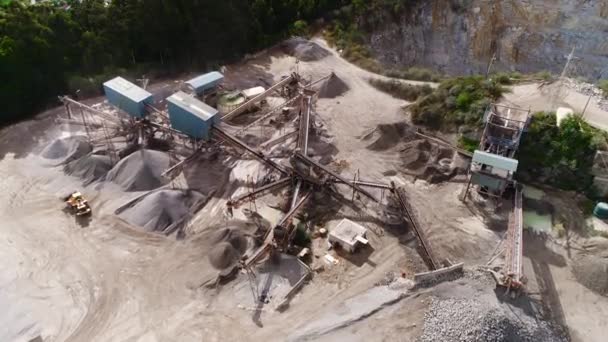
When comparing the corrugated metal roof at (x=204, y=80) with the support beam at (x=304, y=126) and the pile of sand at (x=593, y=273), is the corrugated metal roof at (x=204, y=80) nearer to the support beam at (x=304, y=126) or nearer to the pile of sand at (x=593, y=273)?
the support beam at (x=304, y=126)

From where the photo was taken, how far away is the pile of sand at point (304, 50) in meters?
44.2

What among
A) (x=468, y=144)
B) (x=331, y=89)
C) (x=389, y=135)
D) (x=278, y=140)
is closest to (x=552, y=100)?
(x=468, y=144)

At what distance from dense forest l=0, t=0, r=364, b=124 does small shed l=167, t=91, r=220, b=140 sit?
12844mm

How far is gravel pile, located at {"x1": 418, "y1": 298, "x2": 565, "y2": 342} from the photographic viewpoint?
2047 centimetres

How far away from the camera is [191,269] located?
83.0 ft

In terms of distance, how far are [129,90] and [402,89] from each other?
22150 mm

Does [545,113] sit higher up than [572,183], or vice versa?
[545,113]

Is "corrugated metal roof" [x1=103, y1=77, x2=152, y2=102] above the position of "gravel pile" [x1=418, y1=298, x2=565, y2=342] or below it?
above

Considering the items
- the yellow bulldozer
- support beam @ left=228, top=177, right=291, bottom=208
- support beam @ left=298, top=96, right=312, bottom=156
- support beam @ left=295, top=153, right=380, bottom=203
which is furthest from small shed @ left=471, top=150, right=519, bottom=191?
the yellow bulldozer

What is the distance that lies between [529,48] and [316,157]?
37519 mm

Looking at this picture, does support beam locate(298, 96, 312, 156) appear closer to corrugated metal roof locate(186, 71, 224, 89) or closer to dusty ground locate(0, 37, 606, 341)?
dusty ground locate(0, 37, 606, 341)

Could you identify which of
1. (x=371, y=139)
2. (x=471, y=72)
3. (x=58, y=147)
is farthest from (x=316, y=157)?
(x=471, y=72)

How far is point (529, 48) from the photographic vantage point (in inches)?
2175

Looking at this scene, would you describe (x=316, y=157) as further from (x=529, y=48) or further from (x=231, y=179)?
(x=529, y=48)
